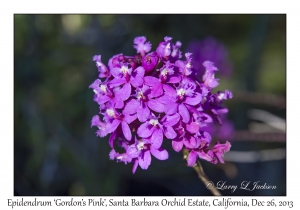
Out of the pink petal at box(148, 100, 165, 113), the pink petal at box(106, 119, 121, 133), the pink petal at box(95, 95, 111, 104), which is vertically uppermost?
the pink petal at box(95, 95, 111, 104)

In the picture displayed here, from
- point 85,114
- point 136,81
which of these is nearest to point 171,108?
point 136,81

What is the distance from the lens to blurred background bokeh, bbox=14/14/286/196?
7.76ft

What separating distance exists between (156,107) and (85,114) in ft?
5.48

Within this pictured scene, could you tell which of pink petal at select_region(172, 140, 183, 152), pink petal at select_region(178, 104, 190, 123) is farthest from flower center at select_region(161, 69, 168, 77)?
pink petal at select_region(172, 140, 183, 152)

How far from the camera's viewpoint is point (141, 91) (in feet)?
3.59

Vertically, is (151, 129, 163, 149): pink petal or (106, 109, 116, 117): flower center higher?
(106, 109, 116, 117): flower center

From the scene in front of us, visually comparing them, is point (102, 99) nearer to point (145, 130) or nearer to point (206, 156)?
point (145, 130)

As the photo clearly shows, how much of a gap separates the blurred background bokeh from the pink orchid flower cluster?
3.66 feet

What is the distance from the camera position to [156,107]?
1.10 meters

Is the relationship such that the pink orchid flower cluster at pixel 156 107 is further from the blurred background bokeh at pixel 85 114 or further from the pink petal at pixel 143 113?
the blurred background bokeh at pixel 85 114

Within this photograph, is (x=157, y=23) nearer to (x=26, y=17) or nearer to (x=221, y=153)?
(x=26, y=17)

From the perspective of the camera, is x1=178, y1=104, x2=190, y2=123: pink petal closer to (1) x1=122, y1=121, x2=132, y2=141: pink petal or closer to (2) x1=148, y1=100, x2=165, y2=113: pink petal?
(2) x1=148, y1=100, x2=165, y2=113: pink petal

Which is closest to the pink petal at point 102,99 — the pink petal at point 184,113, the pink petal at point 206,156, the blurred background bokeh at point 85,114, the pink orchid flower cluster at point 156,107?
the pink orchid flower cluster at point 156,107

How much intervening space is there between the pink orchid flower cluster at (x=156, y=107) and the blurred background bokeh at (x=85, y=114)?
1.12 m
